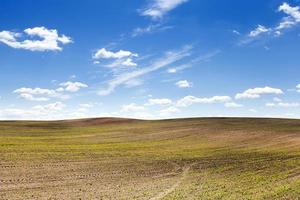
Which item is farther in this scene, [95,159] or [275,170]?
[95,159]

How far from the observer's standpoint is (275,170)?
33.6m

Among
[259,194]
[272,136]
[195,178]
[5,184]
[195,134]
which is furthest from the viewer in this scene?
[195,134]

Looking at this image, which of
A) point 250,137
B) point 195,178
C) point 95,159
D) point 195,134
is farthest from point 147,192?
point 195,134

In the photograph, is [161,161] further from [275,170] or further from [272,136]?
[272,136]

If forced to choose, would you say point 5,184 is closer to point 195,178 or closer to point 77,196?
point 77,196

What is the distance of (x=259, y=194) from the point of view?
2456 cm

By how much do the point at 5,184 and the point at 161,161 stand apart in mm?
15679

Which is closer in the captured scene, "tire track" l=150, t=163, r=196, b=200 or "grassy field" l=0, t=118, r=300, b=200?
"tire track" l=150, t=163, r=196, b=200

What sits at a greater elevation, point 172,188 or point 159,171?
point 159,171

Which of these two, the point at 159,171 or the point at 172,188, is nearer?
the point at 172,188

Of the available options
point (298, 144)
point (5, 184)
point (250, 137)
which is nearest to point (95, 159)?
point (5, 184)

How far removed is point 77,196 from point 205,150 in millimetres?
27151

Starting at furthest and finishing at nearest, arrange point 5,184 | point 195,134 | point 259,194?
point 195,134 → point 5,184 → point 259,194

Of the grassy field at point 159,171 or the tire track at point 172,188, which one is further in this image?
the grassy field at point 159,171
